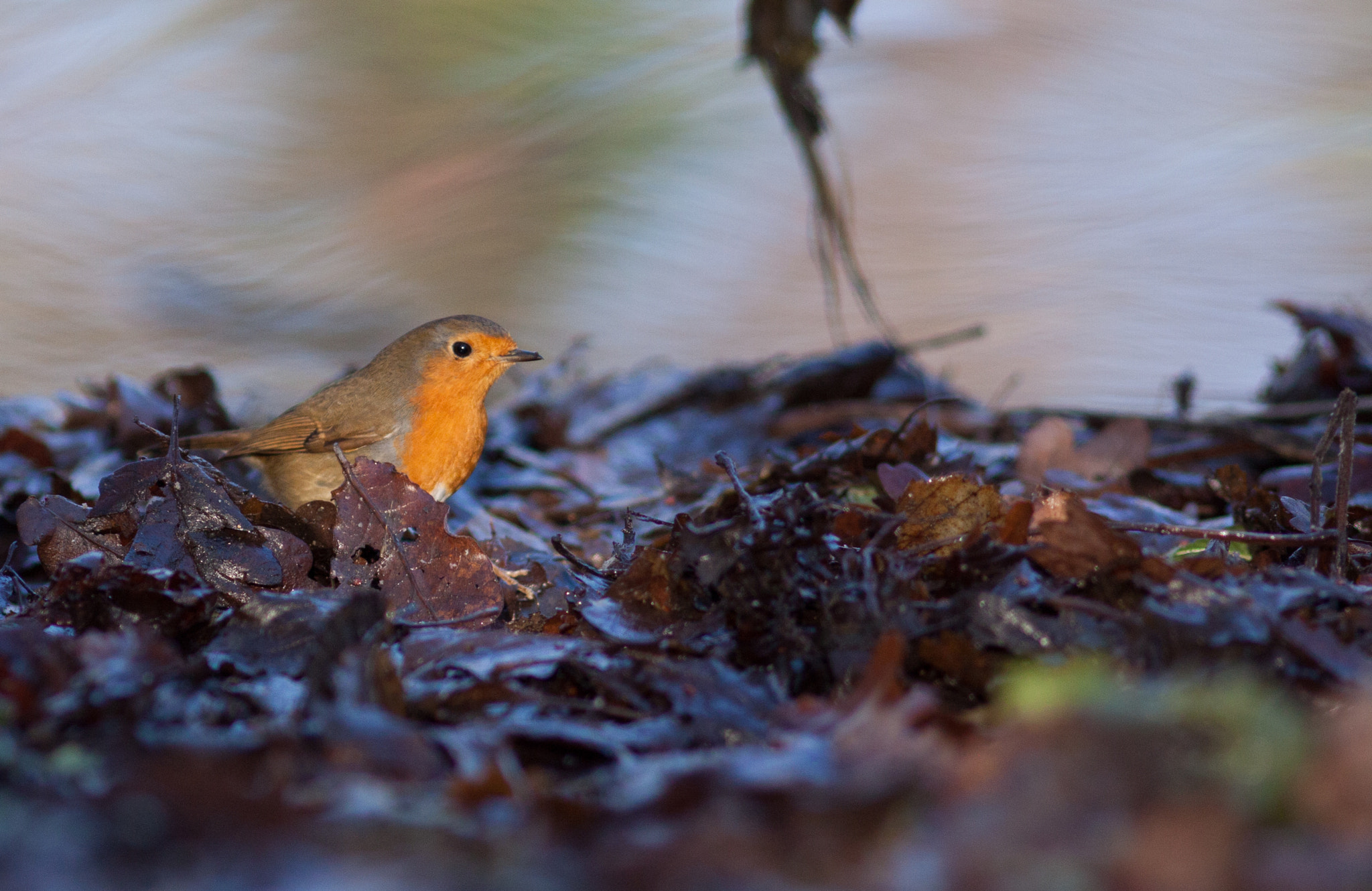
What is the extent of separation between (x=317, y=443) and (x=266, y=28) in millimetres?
4875

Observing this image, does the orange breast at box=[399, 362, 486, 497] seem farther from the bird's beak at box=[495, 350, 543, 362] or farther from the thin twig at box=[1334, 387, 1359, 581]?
the thin twig at box=[1334, 387, 1359, 581]

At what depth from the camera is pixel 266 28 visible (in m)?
7.68

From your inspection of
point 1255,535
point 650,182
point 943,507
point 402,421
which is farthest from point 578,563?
point 650,182

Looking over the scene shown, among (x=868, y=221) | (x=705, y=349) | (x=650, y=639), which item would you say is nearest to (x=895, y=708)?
(x=650, y=639)

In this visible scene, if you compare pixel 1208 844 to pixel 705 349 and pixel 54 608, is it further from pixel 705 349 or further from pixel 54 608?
pixel 705 349

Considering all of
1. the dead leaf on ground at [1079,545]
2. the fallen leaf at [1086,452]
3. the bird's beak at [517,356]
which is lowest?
the fallen leaf at [1086,452]

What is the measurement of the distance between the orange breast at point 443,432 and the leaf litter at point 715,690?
1.14 meters

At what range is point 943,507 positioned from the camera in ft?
6.59

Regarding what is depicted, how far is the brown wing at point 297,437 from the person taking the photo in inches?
158

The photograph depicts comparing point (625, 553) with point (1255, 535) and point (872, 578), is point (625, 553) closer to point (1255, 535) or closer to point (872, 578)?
point (872, 578)

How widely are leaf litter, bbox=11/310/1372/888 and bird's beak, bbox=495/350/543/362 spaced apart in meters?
1.45

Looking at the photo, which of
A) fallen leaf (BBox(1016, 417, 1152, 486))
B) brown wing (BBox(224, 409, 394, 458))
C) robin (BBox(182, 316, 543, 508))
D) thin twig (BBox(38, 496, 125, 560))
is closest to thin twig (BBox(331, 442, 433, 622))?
thin twig (BBox(38, 496, 125, 560))

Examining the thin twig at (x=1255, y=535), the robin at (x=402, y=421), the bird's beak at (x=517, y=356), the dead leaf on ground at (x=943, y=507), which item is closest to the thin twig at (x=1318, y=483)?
the thin twig at (x=1255, y=535)

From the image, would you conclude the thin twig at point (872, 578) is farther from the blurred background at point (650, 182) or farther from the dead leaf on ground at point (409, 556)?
the blurred background at point (650, 182)
